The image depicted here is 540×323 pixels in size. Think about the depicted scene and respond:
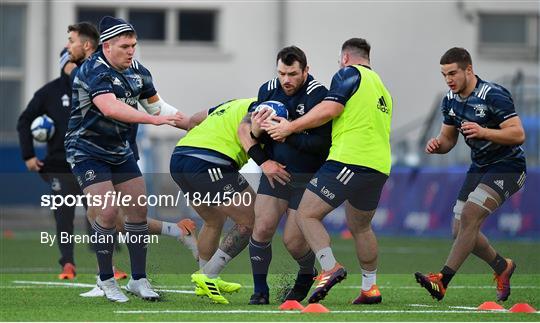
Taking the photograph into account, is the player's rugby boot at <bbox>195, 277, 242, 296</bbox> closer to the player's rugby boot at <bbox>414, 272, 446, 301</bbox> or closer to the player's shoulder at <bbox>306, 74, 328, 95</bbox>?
the player's rugby boot at <bbox>414, 272, 446, 301</bbox>

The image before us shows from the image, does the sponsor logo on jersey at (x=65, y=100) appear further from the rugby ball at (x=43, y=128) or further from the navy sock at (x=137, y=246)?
the navy sock at (x=137, y=246)

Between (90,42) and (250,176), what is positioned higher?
(90,42)

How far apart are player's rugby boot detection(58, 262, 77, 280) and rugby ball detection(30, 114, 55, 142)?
141 cm

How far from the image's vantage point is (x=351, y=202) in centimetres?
1132

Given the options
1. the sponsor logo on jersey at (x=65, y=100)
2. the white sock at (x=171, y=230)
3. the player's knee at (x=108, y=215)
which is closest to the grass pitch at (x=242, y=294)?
the white sock at (x=171, y=230)

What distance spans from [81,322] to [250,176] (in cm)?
362

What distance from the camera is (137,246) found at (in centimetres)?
1168

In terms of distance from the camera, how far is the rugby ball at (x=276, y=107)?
11.0 m

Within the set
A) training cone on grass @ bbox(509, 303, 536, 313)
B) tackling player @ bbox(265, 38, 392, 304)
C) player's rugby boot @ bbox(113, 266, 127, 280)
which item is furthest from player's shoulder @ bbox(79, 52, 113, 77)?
training cone on grass @ bbox(509, 303, 536, 313)

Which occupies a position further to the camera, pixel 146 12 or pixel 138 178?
pixel 146 12

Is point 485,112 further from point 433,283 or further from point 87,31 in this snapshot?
point 87,31

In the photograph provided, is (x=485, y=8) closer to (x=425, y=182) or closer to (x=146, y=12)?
(x=146, y=12)

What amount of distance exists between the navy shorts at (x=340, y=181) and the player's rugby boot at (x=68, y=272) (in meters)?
3.97

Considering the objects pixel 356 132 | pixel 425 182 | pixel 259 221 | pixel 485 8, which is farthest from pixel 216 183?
pixel 485 8
